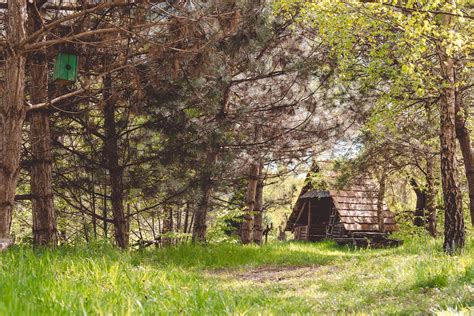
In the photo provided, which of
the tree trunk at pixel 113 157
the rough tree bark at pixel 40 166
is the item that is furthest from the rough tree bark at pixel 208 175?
the rough tree bark at pixel 40 166

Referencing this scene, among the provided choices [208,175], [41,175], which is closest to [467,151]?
[208,175]

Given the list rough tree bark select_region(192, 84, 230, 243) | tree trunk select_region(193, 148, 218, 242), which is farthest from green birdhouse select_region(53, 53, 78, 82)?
tree trunk select_region(193, 148, 218, 242)

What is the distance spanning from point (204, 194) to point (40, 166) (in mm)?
4279

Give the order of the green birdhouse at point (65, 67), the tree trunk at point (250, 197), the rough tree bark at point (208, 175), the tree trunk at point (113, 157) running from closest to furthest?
the green birdhouse at point (65, 67) → the tree trunk at point (113, 157) → the rough tree bark at point (208, 175) → the tree trunk at point (250, 197)

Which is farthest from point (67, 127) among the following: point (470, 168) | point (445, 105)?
point (470, 168)

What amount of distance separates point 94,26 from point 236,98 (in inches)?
216

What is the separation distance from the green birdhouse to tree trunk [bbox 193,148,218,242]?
12.5 ft

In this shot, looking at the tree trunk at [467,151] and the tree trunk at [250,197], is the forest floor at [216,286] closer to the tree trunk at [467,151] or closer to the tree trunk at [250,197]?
the tree trunk at [467,151]

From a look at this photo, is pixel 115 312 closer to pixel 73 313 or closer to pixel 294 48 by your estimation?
pixel 73 313

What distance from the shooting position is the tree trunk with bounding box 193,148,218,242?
10.9 metres

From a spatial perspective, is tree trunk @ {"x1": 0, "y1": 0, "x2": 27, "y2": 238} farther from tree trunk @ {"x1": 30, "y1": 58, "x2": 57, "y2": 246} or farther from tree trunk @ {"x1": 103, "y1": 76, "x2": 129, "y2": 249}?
tree trunk @ {"x1": 103, "y1": 76, "x2": 129, "y2": 249}

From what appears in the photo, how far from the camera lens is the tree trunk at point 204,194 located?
35.7 ft

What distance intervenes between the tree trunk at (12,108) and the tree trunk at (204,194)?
4.82 metres

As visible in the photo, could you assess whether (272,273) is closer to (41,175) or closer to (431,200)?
(41,175)
